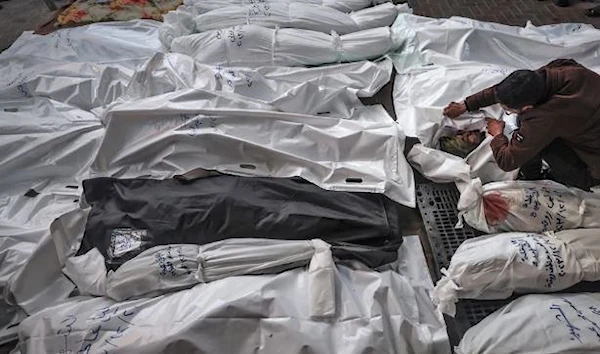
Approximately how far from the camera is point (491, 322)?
126 centimetres

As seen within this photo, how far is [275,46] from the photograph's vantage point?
2.25 meters

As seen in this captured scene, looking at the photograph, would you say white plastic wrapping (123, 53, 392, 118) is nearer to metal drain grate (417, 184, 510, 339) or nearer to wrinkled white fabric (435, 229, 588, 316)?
metal drain grate (417, 184, 510, 339)

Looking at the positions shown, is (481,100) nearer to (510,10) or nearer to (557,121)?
(557,121)

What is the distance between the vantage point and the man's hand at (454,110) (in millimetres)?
1877

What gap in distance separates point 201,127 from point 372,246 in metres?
0.82

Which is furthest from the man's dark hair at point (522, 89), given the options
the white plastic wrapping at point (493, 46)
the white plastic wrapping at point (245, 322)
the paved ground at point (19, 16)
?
the paved ground at point (19, 16)

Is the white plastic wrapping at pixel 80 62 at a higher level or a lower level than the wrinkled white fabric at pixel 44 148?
higher

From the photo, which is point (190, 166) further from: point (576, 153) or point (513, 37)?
point (513, 37)

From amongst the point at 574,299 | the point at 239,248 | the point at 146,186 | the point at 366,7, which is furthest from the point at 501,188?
the point at 366,7

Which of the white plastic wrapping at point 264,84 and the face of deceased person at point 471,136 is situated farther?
the white plastic wrapping at point 264,84

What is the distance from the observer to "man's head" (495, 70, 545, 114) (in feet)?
4.58

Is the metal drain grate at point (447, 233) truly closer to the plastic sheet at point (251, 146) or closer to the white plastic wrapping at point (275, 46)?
the plastic sheet at point (251, 146)

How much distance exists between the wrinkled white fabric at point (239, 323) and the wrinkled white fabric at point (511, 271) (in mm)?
136

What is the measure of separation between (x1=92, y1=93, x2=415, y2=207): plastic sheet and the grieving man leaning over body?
0.42 metres
